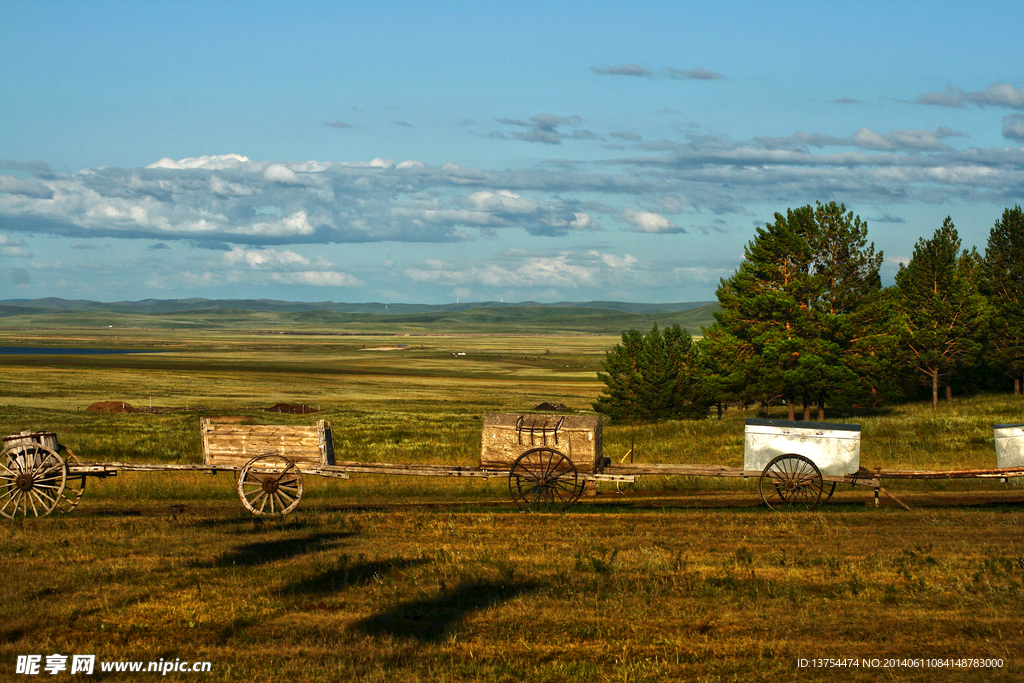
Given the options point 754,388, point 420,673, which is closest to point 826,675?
point 420,673

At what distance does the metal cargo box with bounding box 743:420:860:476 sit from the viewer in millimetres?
19000

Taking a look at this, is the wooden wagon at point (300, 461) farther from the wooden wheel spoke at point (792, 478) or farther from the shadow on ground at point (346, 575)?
the shadow on ground at point (346, 575)

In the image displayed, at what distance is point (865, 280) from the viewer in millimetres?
50969

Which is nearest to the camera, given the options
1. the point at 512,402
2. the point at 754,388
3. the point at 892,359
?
the point at 754,388

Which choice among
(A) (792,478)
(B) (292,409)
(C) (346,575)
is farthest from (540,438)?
(B) (292,409)

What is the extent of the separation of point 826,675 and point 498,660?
11.0 feet

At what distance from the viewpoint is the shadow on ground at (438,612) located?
33.1 feet

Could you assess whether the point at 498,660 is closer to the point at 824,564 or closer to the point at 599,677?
the point at 599,677

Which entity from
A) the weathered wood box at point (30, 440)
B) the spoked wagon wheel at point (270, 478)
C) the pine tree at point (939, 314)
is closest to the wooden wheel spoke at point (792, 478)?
the spoked wagon wheel at point (270, 478)

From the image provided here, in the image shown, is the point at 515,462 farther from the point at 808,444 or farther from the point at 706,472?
the point at 808,444

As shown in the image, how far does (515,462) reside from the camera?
18.7m

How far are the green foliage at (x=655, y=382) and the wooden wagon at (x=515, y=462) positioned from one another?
3737 cm

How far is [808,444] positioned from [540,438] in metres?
6.04

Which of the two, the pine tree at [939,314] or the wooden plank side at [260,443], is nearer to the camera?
the wooden plank side at [260,443]
